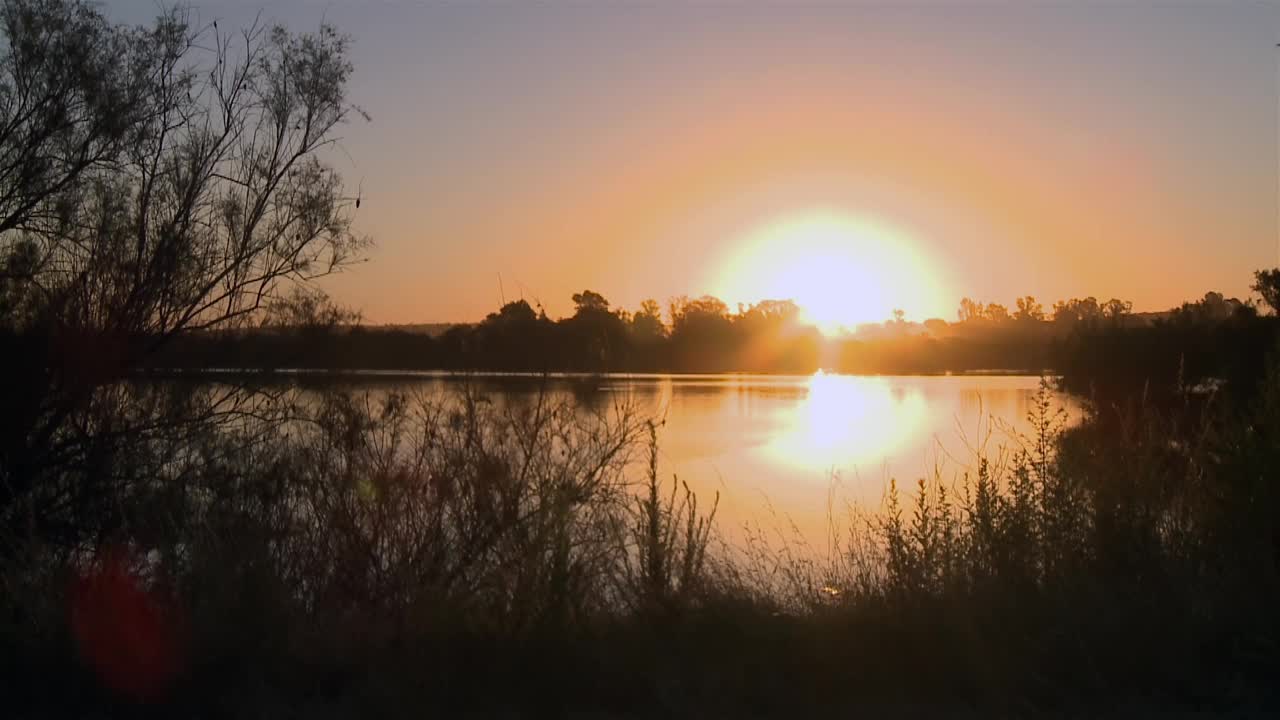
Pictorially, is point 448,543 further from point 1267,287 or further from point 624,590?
point 1267,287

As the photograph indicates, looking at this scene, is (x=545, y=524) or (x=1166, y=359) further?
(x=1166, y=359)

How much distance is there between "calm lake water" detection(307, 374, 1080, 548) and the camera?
10.4 m

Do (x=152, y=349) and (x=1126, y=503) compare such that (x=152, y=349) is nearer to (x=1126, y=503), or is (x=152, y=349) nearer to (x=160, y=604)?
(x=160, y=604)

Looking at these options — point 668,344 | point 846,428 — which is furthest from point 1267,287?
point 668,344

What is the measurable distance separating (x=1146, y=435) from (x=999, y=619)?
3.21 meters

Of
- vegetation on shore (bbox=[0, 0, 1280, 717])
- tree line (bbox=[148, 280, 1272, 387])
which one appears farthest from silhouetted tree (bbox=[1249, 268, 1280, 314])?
vegetation on shore (bbox=[0, 0, 1280, 717])

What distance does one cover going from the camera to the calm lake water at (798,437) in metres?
10.4

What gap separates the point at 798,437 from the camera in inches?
1208

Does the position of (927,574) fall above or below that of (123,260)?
below

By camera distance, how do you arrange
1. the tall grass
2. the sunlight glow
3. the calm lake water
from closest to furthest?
the tall grass, the calm lake water, the sunlight glow

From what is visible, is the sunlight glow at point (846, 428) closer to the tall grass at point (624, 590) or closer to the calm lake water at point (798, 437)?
the calm lake water at point (798, 437)

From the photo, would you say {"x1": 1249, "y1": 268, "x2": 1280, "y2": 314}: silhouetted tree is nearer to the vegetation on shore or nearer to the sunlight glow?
the sunlight glow

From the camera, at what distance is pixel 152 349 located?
39.3ft

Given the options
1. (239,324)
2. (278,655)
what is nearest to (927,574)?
(278,655)
